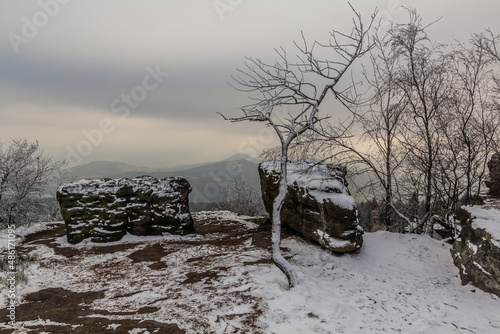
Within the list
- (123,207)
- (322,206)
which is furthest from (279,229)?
(123,207)

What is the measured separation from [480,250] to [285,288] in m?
4.26

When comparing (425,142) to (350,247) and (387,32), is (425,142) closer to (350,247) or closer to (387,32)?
(387,32)

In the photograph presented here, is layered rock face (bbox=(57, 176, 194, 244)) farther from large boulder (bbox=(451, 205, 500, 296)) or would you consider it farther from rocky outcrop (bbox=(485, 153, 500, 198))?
rocky outcrop (bbox=(485, 153, 500, 198))

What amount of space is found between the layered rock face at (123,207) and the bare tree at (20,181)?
6757mm

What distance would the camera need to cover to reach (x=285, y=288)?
5.87 metres

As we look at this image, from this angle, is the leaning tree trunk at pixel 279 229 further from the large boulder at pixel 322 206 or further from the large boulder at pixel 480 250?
the large boulder at pixel 480 250

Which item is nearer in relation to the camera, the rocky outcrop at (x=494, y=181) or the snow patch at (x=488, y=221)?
the snow patch at (x=488, y=221)

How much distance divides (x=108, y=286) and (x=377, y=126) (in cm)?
974

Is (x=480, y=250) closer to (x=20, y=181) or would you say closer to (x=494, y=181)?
(x=494, y=181)

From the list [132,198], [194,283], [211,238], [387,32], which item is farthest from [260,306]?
[387,32]

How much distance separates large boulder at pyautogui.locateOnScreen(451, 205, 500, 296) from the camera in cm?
552

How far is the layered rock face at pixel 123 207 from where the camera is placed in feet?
34.2

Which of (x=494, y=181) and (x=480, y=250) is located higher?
(x=494, y=181)

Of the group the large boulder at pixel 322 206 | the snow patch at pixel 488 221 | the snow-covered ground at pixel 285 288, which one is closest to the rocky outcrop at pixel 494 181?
the snow-covered ground at pixel 285 288
